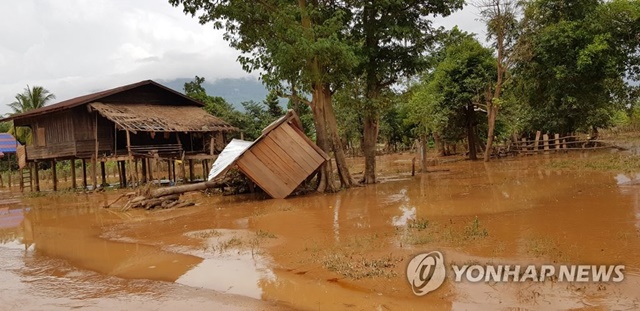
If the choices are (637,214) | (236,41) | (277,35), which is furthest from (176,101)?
(637,214)

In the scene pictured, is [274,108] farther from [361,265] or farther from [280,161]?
[361,265]

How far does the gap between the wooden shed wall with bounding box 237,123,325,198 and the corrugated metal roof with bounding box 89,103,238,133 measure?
374 inches

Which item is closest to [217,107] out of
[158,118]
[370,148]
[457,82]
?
[158,118]

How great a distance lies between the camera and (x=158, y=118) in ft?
77.7

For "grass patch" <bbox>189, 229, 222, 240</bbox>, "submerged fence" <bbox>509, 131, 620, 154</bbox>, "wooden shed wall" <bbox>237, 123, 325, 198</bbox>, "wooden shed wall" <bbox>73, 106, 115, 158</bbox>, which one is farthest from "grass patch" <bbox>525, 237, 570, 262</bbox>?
"submerged fence" <bbox>509, 131, 620, 154</bbox>

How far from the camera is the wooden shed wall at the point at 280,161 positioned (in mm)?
14773

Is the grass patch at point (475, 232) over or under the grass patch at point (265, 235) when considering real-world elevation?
over

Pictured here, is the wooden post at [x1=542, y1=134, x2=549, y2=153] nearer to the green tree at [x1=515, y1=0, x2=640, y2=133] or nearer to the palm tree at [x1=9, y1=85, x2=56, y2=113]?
the green tree at [x1=515, y1=0, x2=640, y2=133]

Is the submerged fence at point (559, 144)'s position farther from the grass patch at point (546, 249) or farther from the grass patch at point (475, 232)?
the grass patch at point (546, 249)

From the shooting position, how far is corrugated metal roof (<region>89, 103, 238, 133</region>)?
22.2 meters

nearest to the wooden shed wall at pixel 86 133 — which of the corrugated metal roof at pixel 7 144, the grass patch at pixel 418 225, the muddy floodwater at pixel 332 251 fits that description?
the muddy floodwater at pixel 332 251

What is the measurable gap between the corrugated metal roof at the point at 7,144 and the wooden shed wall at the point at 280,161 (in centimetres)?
3332

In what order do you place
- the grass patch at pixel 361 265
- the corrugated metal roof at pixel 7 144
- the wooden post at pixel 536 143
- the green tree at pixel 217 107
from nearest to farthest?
1. the grass patch at pixel 361 265
2. the wooden post at pixel 536 143
3. the green tree at pixel 217 107
4. the corrugated metal roof at pixel 7 144

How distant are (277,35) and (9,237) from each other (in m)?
9.85
